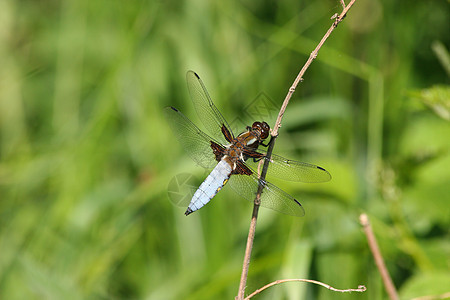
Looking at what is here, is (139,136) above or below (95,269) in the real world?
above

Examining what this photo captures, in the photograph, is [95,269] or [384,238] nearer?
[384,238]

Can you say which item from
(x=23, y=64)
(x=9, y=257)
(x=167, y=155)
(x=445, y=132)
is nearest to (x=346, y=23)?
(x=445, y=132)

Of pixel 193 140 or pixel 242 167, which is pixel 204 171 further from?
pixel 242 167

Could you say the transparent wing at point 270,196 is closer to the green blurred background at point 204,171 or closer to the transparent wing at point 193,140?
the transparent wing at point 193,140

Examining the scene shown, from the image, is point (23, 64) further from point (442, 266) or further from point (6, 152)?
point (442, 266)

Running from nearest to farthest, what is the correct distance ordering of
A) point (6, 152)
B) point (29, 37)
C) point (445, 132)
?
point (445, 132) → point (6, 152) → point (29, 37)

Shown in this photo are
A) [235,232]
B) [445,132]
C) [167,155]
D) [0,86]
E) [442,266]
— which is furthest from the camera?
[0,86]

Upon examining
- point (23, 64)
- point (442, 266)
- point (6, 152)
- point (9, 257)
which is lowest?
point (9, 257)
